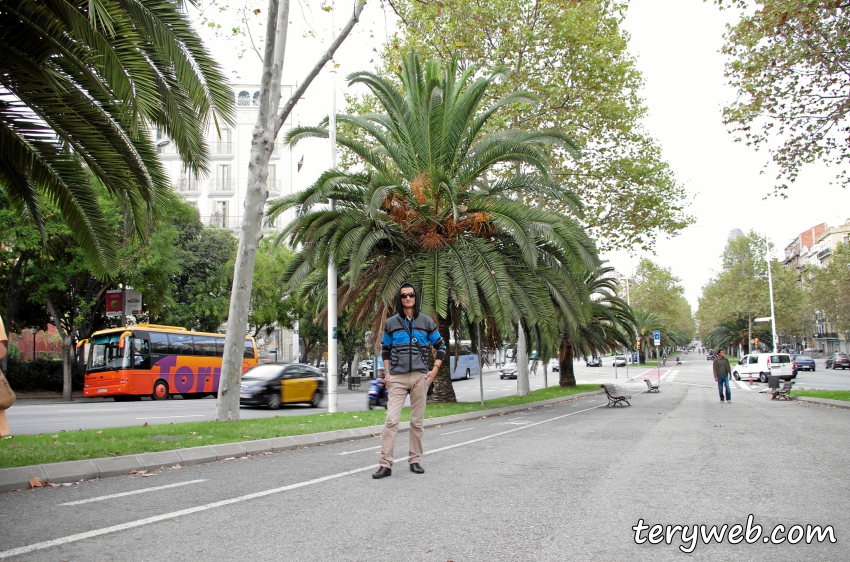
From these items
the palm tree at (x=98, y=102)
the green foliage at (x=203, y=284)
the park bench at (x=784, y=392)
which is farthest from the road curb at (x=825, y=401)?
the green foliage at (x=203, y=284)

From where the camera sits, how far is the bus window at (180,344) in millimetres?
29547

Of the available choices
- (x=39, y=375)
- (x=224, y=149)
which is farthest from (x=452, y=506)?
(x=224, y=149)

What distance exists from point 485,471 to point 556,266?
40.2ft

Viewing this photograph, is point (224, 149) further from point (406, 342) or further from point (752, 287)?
point (752, 287)

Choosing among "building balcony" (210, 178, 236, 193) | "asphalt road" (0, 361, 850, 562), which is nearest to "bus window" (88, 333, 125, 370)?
"asphalt road" (0, 361, 850, 562)

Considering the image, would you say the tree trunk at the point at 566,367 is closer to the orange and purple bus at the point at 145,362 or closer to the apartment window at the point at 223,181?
the orange and purple bus at the point at 145,362

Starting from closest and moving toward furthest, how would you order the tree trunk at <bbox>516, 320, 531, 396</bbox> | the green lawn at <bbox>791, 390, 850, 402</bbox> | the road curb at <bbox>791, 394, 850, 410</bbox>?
the road curb at <bbox>791, 394, 850, 410</bbox> → the green lawn at <bbox>791, 390, 850, 402</bbox> → the tree trunk at <bbox>516, 320, 531, 396</bbox>

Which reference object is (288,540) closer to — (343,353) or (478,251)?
(478,251)

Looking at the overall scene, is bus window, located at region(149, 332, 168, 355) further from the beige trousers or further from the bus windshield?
the beige trousers

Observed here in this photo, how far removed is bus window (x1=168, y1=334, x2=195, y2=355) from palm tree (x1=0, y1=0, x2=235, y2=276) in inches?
812

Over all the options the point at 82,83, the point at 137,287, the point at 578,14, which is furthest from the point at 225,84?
the point at 137,287

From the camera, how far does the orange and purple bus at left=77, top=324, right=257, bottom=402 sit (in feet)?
92.2

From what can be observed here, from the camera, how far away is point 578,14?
24.0 m

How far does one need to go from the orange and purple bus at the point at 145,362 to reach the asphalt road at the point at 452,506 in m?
21.6
